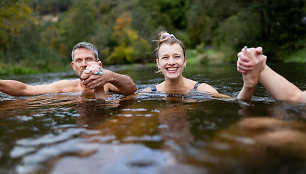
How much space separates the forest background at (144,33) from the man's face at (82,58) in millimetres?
4151

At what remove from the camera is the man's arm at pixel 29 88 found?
4.37 metres

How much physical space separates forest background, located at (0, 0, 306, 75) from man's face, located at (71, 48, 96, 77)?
13.6ft

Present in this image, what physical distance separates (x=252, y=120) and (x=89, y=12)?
196ft

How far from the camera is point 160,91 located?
446cm

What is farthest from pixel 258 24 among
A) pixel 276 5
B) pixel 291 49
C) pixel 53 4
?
pixel 53 4

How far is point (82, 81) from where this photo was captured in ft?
11.4

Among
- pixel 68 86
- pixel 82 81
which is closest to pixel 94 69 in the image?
pixel 82 81

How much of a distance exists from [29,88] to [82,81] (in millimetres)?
2089

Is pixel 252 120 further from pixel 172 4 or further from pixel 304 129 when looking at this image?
pixel 172 4

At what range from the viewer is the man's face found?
4.72 m

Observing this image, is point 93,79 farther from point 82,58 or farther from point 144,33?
point 144,33

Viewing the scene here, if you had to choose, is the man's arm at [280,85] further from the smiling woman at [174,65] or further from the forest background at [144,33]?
the forest background at [144,33]

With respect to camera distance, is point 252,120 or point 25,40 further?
point 25,40

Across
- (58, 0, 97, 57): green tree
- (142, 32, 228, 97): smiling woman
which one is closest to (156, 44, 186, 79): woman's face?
(142, 32, 228, 97): smiling woman
